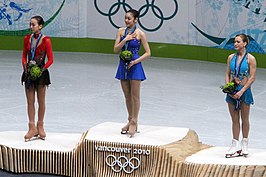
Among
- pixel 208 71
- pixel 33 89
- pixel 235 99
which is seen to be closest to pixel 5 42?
pixel 208 71

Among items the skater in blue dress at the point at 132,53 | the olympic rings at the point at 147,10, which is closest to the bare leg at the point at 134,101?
the skater in blue dress at the point at 132,53

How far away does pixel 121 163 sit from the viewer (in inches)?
335

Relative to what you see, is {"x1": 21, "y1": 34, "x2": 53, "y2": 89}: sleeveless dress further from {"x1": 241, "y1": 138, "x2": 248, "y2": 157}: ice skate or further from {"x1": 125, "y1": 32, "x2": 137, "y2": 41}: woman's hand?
{"x1": 241, "y1": 138, "x2": 248, "y2": 157}: ice skate

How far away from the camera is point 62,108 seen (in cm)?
1263

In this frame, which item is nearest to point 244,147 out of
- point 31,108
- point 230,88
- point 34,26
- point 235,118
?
point 235,118

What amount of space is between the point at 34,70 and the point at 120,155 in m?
1.36

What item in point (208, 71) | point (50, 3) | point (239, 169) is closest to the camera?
point (239, 169)

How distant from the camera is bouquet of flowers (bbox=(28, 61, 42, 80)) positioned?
28.6 feet

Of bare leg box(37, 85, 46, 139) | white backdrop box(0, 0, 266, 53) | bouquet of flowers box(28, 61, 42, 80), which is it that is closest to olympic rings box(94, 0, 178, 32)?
white backdrop box(0, 0, 266, 53)

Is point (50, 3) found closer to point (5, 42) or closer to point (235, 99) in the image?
point (5, 42)

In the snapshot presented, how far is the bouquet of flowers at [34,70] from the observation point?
8703 millimetres

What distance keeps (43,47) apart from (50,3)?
1037 centimetres

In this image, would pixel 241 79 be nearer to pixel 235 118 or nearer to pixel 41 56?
pixel 235 118

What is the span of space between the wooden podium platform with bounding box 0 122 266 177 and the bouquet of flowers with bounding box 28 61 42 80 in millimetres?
789
